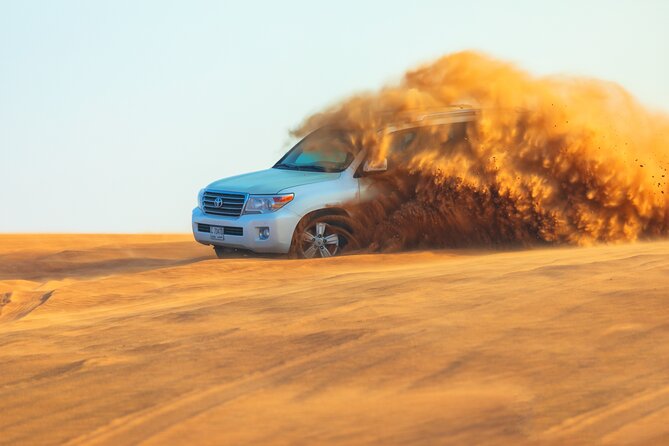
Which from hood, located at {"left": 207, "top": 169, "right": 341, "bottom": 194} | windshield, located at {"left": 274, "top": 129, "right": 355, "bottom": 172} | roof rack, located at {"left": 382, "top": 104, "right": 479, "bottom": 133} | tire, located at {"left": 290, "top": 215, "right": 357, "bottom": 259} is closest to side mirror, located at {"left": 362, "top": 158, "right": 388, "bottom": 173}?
windshield, located at {"left": 274, "top": 129, "right": 355, "bottom": 172}

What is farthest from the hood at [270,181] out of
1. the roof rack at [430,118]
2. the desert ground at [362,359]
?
the desert ground at [362,359]

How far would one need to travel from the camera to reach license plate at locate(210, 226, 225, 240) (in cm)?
1380

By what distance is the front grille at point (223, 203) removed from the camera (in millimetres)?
13641

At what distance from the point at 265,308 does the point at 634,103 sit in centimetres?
866

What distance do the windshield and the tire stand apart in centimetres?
66

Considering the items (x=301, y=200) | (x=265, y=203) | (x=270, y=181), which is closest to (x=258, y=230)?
(x=265, y=203)

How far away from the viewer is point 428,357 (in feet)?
23.4

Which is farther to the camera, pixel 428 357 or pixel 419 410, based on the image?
pixel 428 357

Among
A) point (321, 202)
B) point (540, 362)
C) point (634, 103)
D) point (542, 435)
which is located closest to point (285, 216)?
point (321, 202)

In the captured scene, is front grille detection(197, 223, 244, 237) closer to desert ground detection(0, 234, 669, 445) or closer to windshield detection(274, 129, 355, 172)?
windshield detection(274, 129, 355, 172)

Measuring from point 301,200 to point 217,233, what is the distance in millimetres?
1166

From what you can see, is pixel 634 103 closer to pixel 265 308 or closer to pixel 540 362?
pixel 265 308

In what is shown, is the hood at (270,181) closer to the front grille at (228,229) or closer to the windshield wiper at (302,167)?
the windshield wiper at (302,167)

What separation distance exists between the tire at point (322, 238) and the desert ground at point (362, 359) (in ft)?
7.94
